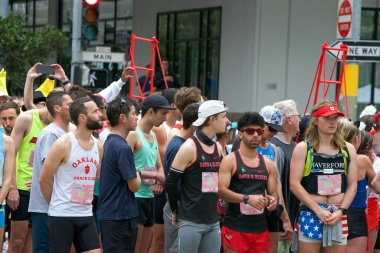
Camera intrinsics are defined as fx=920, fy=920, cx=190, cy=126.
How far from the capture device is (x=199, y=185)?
8711 mm

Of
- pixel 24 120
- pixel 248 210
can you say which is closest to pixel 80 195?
pixel 248 210

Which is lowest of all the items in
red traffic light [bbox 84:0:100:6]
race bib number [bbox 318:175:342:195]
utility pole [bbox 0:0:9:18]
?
race bib number [bbox 318:175:342:195]

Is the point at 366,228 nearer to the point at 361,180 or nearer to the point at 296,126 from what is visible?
the point at 361,180

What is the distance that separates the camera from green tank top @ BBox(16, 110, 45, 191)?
10.1 metres

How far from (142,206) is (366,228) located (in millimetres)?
2402

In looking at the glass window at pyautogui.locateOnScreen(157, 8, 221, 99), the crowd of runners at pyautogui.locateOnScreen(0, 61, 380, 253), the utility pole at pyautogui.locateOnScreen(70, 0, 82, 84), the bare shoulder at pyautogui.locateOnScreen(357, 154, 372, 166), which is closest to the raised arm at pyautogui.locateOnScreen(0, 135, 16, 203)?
the crowd of runners at pyautogui.locateOnScreen(0, 61, 380, 253)

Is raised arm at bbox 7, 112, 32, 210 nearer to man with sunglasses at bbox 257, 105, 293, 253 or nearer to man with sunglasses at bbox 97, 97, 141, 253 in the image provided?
man with sunglasses at bbox 97, 97, 141, 253

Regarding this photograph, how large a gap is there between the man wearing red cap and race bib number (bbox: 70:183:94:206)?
199 cm

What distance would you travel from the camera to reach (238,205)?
29.2 feet

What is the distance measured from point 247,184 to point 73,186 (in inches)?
65.6

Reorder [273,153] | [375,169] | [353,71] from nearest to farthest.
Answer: [273,153]
[375,169]
[353,71]

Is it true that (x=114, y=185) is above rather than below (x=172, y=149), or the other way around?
below

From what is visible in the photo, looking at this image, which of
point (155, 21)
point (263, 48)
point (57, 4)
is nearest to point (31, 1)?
point (57, 4)

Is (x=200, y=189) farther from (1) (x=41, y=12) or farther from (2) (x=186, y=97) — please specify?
(1) (x=41, y=12)
